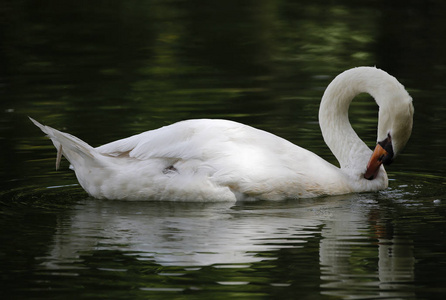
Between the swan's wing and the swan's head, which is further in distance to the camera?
the swan's head

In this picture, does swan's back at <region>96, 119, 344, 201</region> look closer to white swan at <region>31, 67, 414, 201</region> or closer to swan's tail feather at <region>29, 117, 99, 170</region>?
white swan at <region>31, 67, 414, 201</region>

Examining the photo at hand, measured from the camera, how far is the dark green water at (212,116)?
21.2ft

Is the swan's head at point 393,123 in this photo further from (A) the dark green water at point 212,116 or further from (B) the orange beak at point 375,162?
(A) the dark green water at point 212,116

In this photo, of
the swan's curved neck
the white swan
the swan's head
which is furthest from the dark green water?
the swan's curved neck

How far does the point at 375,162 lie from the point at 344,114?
0.74 metres

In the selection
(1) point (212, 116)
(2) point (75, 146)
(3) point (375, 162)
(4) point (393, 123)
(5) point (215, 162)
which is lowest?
(1) point (212, 116)

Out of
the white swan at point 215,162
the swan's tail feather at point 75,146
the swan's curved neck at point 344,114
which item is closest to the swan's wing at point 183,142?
the white swan at point 215,162

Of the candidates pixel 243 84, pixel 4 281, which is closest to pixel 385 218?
pixel 4 281

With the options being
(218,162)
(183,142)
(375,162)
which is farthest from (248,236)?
(375,162)

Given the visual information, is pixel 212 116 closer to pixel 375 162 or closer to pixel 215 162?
pixel 375 162

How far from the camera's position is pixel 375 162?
888 centimetres

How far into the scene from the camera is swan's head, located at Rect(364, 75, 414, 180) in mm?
8609

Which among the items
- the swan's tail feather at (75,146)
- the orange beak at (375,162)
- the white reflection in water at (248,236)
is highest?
the swan's tail feather at (75,146)

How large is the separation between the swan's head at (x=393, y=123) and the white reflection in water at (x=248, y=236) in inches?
16.0
